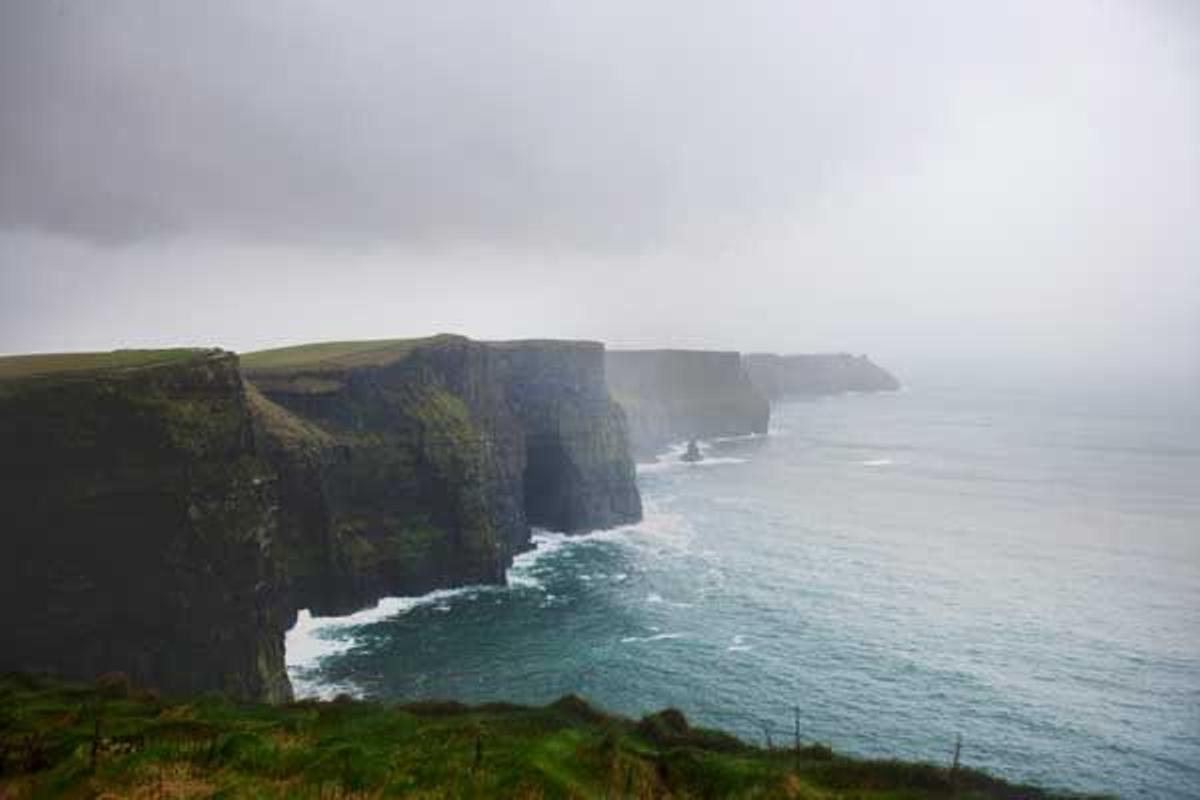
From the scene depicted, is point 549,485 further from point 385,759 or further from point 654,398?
point 654,398

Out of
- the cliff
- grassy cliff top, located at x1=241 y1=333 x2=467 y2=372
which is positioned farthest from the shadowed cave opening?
grassy cliff top, located at x1=241 y1=333 x2=467 y2=372

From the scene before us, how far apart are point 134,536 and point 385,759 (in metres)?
31.8

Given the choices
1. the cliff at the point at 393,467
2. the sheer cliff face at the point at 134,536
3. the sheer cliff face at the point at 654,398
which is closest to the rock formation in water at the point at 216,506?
the sheer cliff face at the point at 134,536

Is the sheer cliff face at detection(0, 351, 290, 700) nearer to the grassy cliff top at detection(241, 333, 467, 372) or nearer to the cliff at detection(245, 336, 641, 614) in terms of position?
the cliff at detection(245, 336, 641, 614)

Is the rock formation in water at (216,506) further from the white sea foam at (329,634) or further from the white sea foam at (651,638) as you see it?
the white sea foam at (651,638)

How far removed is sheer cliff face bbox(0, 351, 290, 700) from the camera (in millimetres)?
42094

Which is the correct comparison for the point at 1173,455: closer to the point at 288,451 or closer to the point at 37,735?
the point at 288,451

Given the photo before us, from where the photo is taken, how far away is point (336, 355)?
86.4m

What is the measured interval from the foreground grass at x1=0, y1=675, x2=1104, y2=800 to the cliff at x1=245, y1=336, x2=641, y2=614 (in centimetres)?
3249

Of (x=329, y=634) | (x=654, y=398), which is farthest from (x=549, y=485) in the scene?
(x=654, y=398)

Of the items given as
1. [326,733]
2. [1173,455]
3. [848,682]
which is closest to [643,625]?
[848,682]

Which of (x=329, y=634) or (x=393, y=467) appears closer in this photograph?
(x=329, y=634)

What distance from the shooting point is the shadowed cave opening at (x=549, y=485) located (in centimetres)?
9950

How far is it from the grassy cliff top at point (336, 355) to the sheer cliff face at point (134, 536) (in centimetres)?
2855
